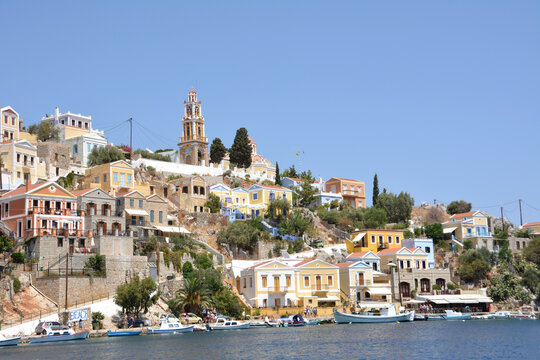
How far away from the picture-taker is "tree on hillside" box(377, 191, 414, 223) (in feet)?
328

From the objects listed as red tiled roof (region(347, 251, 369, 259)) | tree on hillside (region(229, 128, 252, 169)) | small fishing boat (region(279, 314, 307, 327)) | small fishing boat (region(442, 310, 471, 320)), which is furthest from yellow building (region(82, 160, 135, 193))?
small fishing boat (region(442, 310, 471, 320))

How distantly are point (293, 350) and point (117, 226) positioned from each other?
88.0ft

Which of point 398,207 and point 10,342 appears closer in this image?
point 10,342

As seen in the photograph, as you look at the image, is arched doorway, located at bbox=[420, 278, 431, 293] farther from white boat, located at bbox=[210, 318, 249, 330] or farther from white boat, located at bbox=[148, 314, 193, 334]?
white boat, located at bbox=[148, 314, 193, 334]

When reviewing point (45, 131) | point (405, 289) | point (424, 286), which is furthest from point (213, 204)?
point (424, 286)

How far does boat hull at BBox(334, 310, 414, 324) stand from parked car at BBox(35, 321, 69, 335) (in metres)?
25.2

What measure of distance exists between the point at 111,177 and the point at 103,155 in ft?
33.6

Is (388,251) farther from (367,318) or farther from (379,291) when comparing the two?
(367,318)

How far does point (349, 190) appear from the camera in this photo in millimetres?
104250

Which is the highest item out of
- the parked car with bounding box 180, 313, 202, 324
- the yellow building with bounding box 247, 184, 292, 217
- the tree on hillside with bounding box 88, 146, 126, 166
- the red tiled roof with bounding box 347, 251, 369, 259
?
the tree on hillside with bounding box 88, 146, 126, 166

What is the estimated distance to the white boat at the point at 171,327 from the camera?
187 ft

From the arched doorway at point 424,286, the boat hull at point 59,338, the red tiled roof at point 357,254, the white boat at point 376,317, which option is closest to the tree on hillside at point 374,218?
the red tiled roof at point 357,254

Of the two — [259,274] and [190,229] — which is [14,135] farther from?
[259,274]

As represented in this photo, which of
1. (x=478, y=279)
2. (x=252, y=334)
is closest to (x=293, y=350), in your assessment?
(x=252, y=334)
